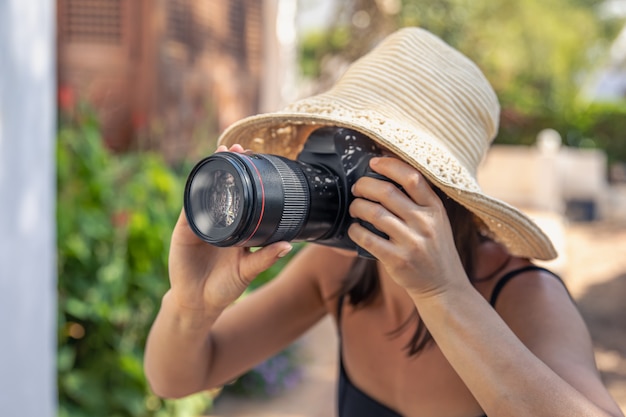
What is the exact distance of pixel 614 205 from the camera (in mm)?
11320

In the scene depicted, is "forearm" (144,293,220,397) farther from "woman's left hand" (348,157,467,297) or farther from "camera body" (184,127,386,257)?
"woman's left hand" (348,157,467,297)

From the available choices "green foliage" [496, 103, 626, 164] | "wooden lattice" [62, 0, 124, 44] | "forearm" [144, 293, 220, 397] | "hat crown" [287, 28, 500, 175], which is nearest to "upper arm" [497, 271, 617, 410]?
"hat crown" [287, 28, 500, 175]

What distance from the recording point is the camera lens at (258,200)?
948 millimetres

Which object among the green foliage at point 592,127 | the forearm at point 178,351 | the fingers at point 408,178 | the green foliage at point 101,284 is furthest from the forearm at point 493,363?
the green foliage at point 592,127

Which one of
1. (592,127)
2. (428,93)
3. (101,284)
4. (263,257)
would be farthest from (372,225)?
(592,127)

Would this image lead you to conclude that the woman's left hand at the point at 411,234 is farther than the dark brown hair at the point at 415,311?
No

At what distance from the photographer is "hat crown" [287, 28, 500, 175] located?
1.16m

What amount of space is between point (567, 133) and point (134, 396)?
450 inches

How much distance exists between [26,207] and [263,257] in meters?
0.93

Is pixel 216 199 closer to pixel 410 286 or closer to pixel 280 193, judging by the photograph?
pixel 280 193

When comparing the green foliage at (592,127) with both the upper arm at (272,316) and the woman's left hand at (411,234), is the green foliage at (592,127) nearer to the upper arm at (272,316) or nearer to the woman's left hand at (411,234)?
the upper arm at (272,316)

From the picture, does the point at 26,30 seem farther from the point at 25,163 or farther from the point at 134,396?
the point at 134,396

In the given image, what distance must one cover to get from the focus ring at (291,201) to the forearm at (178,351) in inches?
10.2

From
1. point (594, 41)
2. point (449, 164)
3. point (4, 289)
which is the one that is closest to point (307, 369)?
point (4, 289)
